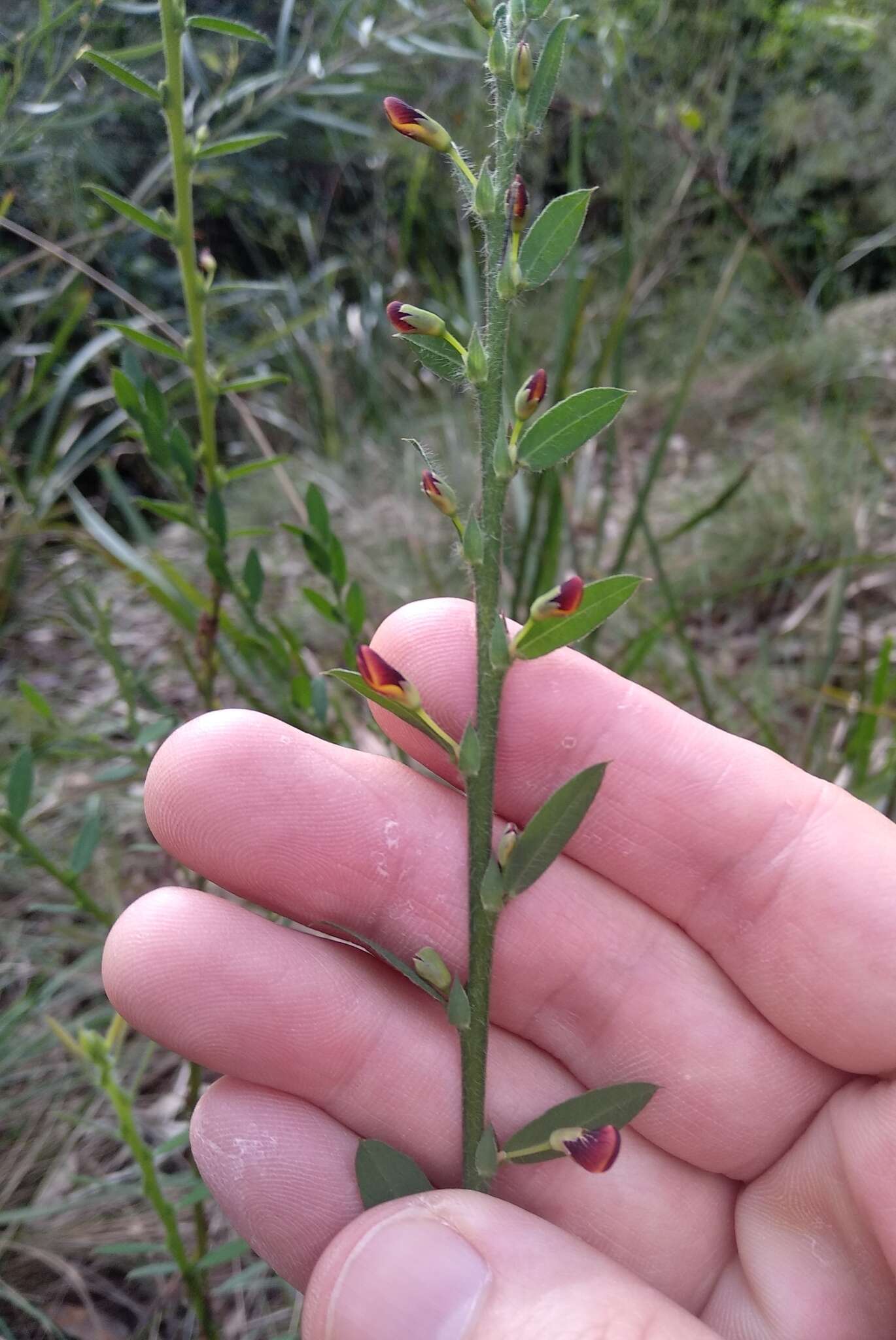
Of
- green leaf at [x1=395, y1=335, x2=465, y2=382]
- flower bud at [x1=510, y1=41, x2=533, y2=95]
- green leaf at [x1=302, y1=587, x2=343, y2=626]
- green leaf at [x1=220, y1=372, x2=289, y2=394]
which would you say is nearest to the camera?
flower bud at [x1=510, y1=41, x2=533, y2=95]

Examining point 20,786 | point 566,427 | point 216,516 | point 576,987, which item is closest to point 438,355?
point 566,427

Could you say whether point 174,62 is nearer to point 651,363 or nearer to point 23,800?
point 23,800

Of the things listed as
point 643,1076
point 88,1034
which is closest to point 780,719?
point 643,1076

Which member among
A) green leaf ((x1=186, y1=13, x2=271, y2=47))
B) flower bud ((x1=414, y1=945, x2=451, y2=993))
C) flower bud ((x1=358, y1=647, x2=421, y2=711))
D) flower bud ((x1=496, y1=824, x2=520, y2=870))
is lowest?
flower bud ((x1=414, y1=945, x2=451, y2=993))

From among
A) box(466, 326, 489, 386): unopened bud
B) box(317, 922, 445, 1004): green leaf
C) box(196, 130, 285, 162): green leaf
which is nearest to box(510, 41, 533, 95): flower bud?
box(466, 326, 489, 386): unopened bud

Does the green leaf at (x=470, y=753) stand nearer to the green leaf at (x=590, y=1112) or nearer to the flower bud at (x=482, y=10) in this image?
the green leaf at (x=590, y=1112)

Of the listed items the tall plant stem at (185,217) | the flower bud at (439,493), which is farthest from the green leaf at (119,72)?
the flower bud at (439,493)

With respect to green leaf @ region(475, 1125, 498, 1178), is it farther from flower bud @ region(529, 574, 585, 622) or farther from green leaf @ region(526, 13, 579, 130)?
green leaf @ region(526, 13, 579, 130)
